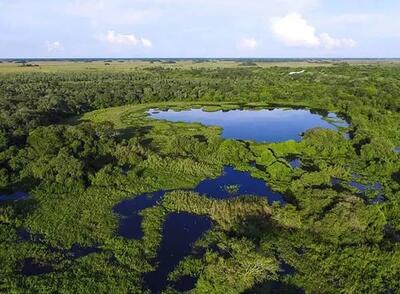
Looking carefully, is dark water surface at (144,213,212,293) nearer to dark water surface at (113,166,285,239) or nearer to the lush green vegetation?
the lush green vegetation

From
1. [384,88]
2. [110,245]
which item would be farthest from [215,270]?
[384,88]

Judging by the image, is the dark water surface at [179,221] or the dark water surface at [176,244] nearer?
the dark water surface at [176,244]

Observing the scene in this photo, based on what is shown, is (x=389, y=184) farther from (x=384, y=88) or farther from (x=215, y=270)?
(x=384, y=88)

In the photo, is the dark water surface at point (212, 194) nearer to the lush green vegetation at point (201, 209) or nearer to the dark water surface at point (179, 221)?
the dark water surface at point (179, 221)

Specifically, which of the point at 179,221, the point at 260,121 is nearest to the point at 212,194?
the point at 179,221

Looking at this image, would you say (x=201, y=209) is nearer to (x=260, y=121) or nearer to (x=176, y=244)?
(x=176, y=244)

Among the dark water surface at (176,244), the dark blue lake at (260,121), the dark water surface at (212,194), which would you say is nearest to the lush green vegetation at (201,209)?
the dark water surface at (176,244)
